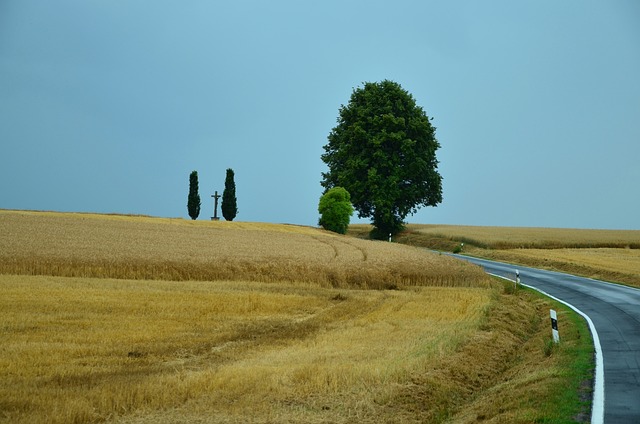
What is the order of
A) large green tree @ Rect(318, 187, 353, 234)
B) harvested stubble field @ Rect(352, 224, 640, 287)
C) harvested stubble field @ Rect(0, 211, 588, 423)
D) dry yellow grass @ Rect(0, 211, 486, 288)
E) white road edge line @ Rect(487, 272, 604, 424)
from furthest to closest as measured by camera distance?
1. large green tree @ Rect(318, 187, 353, 234)
2. harvested stubble field @ Rect(352, 224, 640, 287)
3. dry yellow grass @ Rect(0, 211, 486, 288)
4. harvested stubble field @ Rect(0, 211, 588, 423)
5. white road edge line @ Rect(487, 272, 604, 424)

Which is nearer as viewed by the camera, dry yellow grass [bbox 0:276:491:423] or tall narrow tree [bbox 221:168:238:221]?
dry yellow grass [bbox 0:276:491:423]

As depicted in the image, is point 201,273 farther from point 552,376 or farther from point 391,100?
point 391,100

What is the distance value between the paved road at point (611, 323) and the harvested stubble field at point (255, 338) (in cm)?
84

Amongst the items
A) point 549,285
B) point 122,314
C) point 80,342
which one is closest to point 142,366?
point 80,342

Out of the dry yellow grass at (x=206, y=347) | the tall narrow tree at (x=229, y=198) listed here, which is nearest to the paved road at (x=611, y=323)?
the dry yellow grass at (x=206, y=347)

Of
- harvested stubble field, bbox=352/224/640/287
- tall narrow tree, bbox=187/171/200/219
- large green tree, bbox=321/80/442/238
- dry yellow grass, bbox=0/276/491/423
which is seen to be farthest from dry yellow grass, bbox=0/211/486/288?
tall narrow tree, bbox=187/171/200/219

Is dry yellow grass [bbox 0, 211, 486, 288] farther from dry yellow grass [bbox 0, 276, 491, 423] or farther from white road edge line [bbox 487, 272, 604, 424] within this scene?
white road edge line [bbox 487, 272, 604, 424]

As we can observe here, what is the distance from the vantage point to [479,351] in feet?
59.0

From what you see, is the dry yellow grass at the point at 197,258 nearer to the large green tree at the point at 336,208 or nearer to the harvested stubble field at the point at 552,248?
the harvested stubble field at the point at 552,248

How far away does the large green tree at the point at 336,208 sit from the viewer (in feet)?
227

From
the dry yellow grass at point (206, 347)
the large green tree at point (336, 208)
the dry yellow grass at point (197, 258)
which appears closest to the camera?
the dry yellow grass at point (206, 347)

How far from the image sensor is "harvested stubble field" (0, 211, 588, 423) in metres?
12.2

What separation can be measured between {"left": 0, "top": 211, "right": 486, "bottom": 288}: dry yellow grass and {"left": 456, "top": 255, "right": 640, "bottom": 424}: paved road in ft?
17.2

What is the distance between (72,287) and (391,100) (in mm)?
53901
